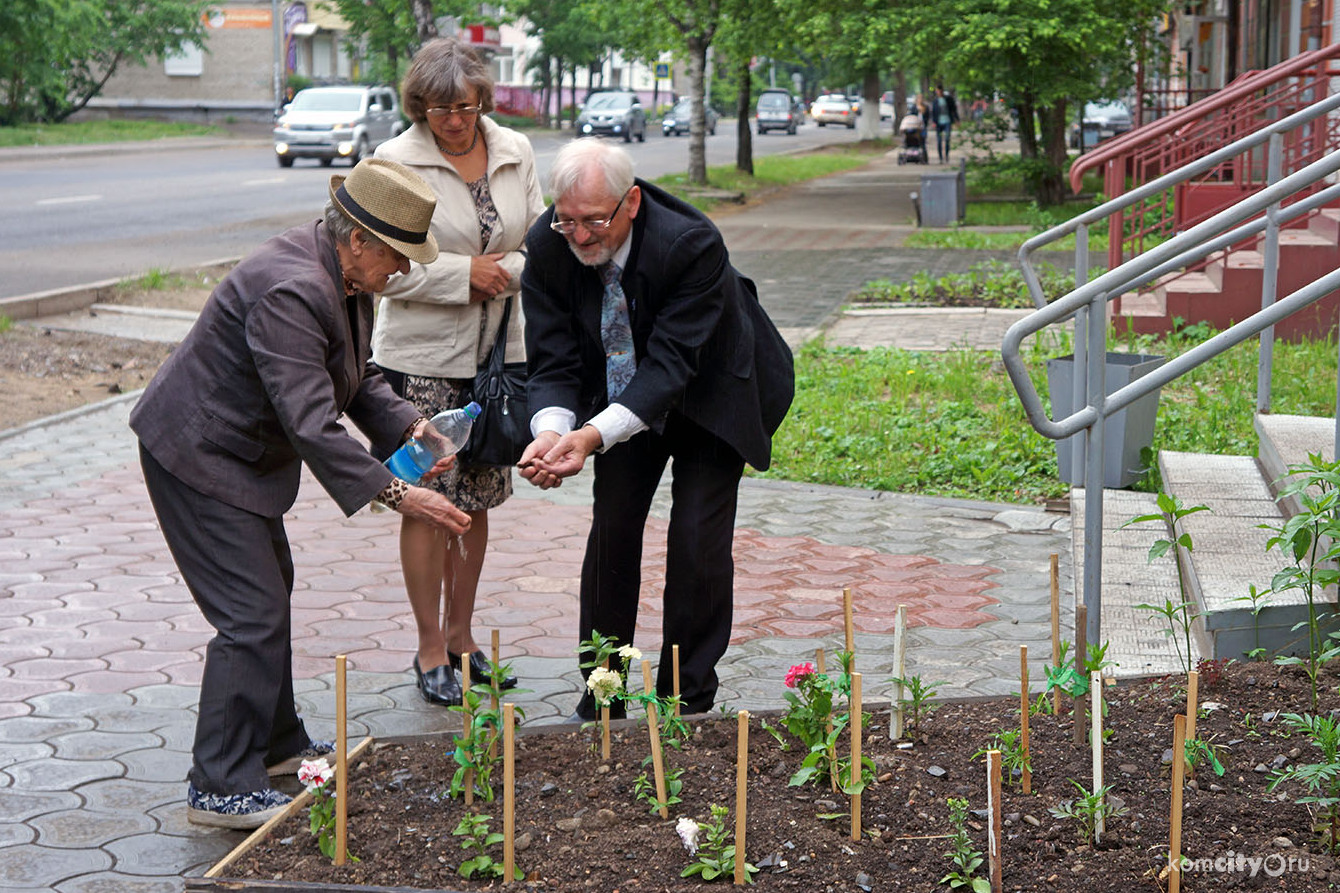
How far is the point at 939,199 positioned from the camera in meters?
20.3

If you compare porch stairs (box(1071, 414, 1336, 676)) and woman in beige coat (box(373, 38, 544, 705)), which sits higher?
woman in beige coat (box(373, 38, 544, 705))

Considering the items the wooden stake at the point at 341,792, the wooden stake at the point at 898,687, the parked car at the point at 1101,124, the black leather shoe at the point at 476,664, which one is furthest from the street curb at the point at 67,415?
the parked car at the point at 1101,124

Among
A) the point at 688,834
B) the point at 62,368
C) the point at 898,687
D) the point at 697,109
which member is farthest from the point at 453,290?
the point at 697,109

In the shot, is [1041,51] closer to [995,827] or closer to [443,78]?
[443,78]

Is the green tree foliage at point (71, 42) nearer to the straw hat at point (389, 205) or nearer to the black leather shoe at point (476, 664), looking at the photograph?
the black leather shoe at point (476, 664)

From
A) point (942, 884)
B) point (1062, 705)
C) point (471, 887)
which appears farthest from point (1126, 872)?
point (471, 887)

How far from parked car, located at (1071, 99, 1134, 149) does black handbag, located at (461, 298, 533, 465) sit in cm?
2960

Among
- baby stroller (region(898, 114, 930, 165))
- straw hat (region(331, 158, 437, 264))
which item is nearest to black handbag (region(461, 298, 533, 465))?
straw hat (region(331, 158, 437, 264))

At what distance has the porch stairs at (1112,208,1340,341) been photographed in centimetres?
905

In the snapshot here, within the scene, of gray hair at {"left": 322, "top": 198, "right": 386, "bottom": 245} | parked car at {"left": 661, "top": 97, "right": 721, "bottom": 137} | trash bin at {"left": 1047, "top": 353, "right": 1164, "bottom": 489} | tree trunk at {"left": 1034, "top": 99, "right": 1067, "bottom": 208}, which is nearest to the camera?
gray hair at {"left": 322, "top": 198, "right": 386, "bottom": 245}

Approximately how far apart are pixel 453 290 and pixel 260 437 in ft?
3.06

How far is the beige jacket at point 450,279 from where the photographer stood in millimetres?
4383

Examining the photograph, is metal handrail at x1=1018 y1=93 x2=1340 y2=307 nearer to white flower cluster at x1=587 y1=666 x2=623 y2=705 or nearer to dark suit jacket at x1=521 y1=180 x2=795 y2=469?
dark suit jacket at x1=521 y1=180 x2=795 y2=469

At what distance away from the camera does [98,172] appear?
1123 inches
